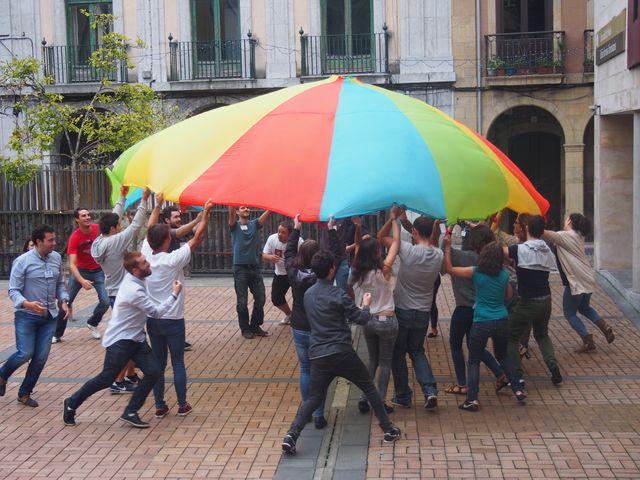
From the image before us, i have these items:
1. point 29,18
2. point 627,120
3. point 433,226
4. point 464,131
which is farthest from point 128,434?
point 29,18

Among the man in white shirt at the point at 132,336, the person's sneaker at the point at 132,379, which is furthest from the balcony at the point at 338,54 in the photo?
the man in white shirt at the point at 132,336

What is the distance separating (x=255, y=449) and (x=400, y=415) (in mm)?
1562

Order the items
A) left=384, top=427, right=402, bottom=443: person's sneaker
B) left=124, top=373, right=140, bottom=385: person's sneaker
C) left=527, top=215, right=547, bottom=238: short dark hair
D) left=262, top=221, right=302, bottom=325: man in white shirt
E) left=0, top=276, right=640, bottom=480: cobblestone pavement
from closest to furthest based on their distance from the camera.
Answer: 1. left=0, top=276, right=640, bottom=480: cobblestone pavement
2. left=384, top=427, right=402, bottom=443: person's sneaker
3. left=527, top=215, right=547, bottom=238: short dark hair
4. left=124, top=373, right=140, bottom=385: person's sneaker
5. left=262, top=221, right=302, bottom=325: man in white shirt

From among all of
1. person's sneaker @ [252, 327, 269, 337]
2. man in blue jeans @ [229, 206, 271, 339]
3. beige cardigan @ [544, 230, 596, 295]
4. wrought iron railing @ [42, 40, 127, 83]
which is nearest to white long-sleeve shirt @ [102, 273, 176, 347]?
man in blue jeans @ [229, 206, 271, 339]

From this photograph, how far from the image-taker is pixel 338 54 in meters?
23.3

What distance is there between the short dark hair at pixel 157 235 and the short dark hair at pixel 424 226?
2357mm

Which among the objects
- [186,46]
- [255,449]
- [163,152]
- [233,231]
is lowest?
[255,449]

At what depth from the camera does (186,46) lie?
2361cm

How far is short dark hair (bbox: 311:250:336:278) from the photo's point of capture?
24.2ft

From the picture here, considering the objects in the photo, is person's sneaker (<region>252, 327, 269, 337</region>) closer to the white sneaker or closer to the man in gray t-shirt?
the white sneaker

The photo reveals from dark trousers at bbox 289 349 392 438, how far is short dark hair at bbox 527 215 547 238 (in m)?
2.77

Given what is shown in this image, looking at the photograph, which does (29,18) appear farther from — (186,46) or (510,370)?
(510,370)

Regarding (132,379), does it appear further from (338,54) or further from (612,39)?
(338,54)

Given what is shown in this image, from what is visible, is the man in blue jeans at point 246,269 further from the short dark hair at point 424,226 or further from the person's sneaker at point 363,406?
the short dark hair at point 424,226
